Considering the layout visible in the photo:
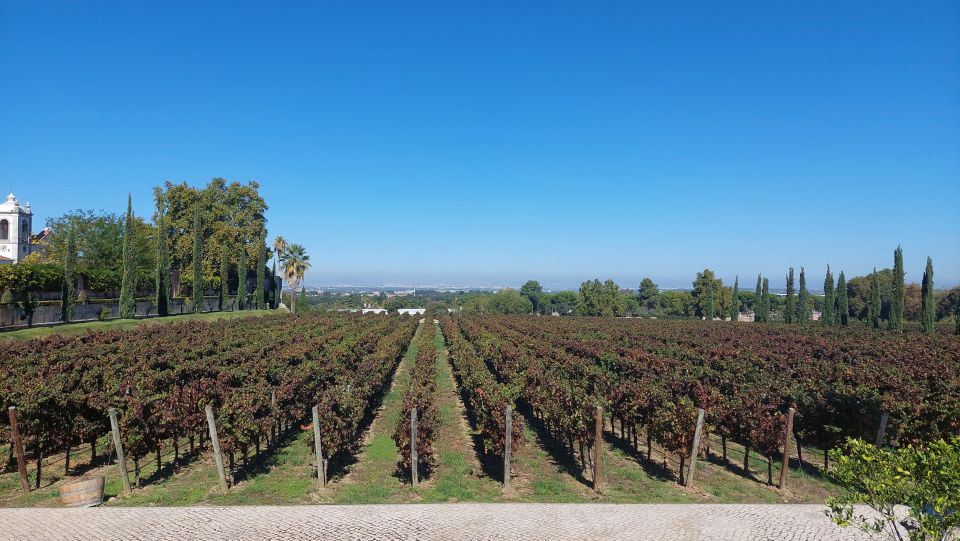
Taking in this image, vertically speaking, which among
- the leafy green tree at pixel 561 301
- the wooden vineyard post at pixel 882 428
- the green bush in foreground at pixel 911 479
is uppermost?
the green bush in foreground at pixel 911 479

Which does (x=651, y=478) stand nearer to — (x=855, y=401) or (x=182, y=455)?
(x=855, y=401)

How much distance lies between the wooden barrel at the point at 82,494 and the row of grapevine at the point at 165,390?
2.74 ft

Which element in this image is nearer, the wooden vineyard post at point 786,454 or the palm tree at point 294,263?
the wooden vineyard post at point 786,454

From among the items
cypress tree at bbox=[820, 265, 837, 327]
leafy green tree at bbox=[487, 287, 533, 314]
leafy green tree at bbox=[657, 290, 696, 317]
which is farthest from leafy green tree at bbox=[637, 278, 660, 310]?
cypress tree at bbox=[820, 265, 837, 327]

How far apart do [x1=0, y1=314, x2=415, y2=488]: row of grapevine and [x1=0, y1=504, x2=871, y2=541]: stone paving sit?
1793mm

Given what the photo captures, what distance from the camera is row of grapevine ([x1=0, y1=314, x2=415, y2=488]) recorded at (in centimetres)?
1002

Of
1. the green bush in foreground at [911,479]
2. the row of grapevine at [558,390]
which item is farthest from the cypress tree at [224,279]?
the green bush in foreground at [911,479]

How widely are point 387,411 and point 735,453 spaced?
1023 cm

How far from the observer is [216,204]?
6288 centimetres

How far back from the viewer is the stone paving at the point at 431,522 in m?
7.62

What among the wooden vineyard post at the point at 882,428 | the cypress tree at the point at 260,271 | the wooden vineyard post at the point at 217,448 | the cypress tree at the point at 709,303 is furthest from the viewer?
the cypress tree at the point at 709,303

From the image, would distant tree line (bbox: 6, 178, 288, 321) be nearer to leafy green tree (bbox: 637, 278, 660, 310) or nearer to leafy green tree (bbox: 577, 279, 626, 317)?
leafy green tree (bbox: 577, 279, 626, 317)

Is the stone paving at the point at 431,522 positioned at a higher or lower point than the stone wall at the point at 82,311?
lower

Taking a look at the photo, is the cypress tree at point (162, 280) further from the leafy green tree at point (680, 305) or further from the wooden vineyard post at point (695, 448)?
the leafy green tree at point (680, 305)
